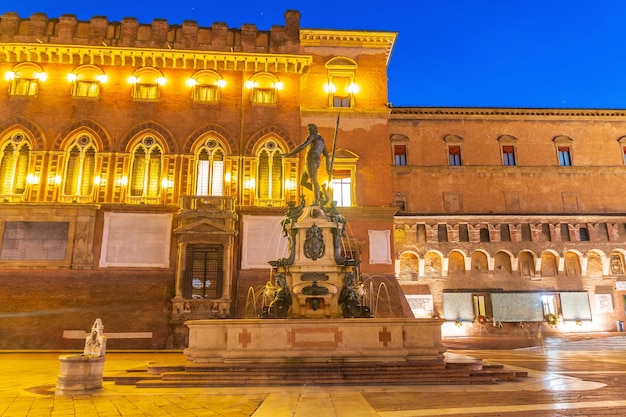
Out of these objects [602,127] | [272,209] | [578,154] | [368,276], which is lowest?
[368,276]

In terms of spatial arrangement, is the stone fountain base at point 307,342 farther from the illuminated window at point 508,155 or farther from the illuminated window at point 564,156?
the illuminated window at point 564,156

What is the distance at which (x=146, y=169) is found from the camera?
2648 centimetres

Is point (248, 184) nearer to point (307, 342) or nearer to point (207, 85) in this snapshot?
point (207, 85)

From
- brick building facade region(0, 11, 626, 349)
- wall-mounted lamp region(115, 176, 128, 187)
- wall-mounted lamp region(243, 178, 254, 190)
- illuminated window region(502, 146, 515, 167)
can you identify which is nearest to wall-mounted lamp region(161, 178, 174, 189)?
brick building facade region(0, 11, 626, 349)

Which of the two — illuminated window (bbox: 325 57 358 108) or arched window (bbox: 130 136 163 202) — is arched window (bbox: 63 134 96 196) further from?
illuminated window (bbox: 325 57 358 108)

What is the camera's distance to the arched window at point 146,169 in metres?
26.3

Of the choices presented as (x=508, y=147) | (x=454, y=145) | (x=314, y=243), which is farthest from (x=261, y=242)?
(x=508, y=147)

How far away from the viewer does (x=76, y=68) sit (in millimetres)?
27344

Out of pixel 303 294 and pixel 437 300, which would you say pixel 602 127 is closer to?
pixel 437 300

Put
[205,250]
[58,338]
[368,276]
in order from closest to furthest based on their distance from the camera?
1. [58,338]
2. [205,250]
3. [368,276]

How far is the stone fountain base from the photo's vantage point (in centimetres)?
1126

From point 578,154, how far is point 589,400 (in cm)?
3523

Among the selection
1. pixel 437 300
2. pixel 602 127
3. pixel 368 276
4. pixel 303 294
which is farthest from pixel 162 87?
pixel 602 127

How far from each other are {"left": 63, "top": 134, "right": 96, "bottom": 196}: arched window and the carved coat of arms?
16961 mm
